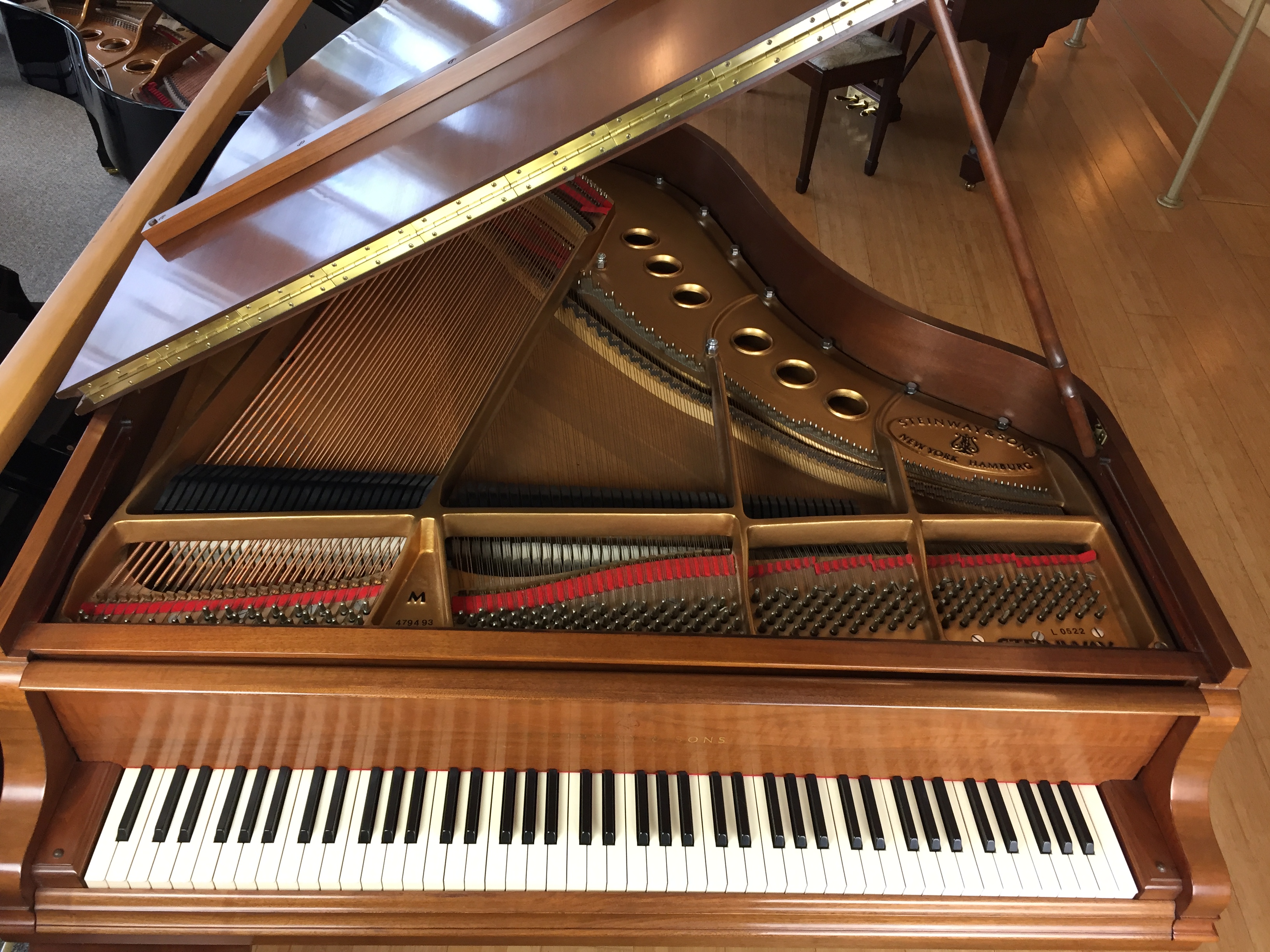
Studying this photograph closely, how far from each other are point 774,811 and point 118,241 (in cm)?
174

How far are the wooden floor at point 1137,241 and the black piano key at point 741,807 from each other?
5.80ft

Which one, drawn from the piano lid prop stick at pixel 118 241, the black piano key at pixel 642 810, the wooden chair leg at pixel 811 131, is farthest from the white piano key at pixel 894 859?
the wooden chair leg at pixel 811 131

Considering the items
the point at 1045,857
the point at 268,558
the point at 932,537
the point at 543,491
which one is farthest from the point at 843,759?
the point at 268,558

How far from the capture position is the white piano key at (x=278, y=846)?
174 centimetres

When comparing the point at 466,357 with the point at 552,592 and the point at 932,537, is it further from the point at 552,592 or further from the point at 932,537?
the point at 932,537

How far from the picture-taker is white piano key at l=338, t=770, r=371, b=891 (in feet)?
5.76

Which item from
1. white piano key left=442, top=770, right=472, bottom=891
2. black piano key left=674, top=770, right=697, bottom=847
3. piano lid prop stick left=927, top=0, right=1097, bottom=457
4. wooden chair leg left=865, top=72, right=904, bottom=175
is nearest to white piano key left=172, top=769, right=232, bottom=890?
white piano key left=442, top=770, right=472, bottom=891

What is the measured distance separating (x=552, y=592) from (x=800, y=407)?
35.2 inches

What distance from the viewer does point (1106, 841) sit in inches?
73.9

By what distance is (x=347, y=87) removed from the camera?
2082mm

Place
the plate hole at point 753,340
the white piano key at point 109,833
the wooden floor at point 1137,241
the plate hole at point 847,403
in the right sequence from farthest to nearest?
the wooden floor at point 1137,241
the plate hole at point 753,340
the plate hole at point 847,403
the white piano key at point 109,833

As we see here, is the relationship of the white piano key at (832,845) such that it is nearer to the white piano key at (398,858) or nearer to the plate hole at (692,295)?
the white piano key at (398,858)

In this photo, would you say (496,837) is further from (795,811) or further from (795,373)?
(795,373)

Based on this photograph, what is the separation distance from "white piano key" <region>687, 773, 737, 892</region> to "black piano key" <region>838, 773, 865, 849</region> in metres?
0.23
